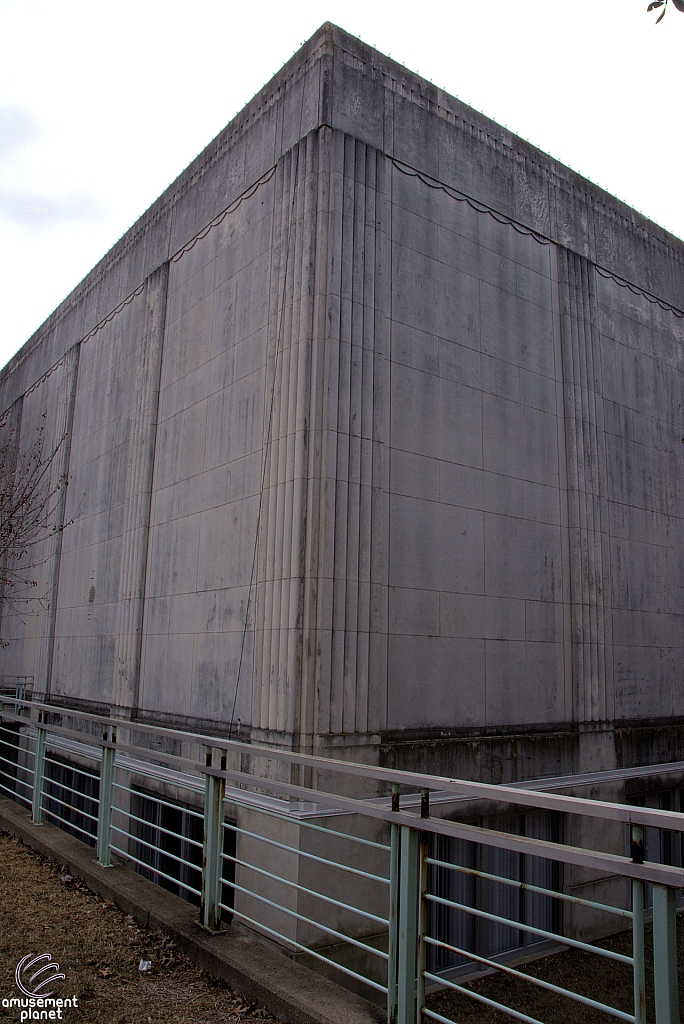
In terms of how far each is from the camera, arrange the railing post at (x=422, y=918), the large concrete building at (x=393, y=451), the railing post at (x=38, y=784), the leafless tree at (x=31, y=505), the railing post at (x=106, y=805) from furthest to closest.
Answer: the leafless tree at (x=31, y=505) → the large concrete building at (x=393, y=451) → the railing post at (x=38, y=784) → the railing post at (x=106, y=805) → the railing post at (x=422, y=918)

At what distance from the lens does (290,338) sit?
30.5 ft

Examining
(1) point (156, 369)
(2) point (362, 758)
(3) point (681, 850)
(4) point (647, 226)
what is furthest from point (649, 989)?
(4) point (647, 226)

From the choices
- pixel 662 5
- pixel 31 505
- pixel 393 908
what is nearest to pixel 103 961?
pixel 393 908

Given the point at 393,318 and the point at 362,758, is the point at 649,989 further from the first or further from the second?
the point at 393,318

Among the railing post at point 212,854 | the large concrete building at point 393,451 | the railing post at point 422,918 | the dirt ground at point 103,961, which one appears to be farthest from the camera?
the large concrete building at point 393,451

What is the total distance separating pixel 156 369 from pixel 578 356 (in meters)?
6.95

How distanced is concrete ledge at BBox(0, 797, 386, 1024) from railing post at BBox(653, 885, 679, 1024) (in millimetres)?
1601

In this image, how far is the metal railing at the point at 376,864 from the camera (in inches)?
123

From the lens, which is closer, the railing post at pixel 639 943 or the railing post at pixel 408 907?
the railing post at pixel 639 943

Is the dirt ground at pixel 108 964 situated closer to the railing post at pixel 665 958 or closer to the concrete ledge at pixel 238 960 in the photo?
the concrete ledge at pixel 238 960

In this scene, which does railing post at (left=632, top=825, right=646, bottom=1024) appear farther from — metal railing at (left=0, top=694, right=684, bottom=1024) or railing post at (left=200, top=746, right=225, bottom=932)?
railing post at (left=200, top=746, right=225, bottom=932)

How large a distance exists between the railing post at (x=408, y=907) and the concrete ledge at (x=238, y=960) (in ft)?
0.89

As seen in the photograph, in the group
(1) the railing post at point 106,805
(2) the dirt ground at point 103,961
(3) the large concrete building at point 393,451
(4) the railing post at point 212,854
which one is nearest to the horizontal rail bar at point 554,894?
(2) the dirt ground at point 103,961

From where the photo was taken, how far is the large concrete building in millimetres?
8930
